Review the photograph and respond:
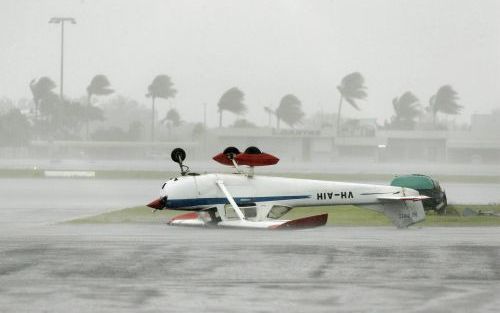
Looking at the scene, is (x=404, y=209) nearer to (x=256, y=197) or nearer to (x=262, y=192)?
(x=262, y=192)

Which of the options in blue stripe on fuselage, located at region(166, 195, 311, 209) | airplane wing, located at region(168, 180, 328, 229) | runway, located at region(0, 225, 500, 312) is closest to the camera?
runway, located at region(0, 225, 500, 312)

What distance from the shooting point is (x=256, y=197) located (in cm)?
3522

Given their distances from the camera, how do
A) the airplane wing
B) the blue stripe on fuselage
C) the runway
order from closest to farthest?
the runway, the airplane wing, the blue stripe on fuselage

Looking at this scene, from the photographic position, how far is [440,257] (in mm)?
24531

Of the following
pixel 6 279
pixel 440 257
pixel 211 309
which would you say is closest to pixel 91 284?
pixel 6 279

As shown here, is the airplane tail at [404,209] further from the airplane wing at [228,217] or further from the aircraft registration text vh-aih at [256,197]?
the airplane wing at [228,217]

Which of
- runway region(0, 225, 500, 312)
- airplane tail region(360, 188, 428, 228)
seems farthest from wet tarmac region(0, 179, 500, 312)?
airplane tail region(360, 188, 428, 228)

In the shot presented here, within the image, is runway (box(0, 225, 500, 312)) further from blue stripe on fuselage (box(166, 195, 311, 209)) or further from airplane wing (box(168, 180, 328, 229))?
blue stripe on fuselage (box(166, 195, 311, 209))

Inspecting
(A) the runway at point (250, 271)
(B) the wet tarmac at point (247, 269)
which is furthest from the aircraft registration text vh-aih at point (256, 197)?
(A) the runway at point (250, 271)

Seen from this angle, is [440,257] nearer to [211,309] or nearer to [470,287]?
[470,287]

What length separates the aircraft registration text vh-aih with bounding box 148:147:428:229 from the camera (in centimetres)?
3472

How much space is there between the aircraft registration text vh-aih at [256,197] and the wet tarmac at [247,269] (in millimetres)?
909

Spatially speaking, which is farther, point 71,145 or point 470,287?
point 71,145

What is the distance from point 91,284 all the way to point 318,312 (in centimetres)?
499
